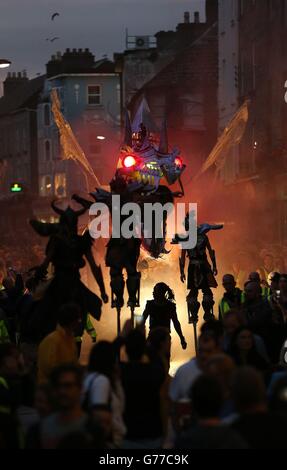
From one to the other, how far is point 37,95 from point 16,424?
9209cm

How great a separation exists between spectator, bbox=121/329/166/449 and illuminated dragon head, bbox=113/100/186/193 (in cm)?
1525

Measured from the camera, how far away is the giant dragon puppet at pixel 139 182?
2053 cm

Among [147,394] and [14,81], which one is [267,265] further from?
[14,81]

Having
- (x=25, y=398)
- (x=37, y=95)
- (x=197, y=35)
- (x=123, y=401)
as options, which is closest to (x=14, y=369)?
(x=25, y=398)

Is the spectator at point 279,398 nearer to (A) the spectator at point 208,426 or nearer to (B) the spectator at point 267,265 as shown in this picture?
(A) the spectator at point 208,426

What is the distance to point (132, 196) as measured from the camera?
68.3 feet

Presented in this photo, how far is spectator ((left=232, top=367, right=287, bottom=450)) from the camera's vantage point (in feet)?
28.6

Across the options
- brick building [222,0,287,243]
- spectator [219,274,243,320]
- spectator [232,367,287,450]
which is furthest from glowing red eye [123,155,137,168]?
spectator [232,367,287,450]

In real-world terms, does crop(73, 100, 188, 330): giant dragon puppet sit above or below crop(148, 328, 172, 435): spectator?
above

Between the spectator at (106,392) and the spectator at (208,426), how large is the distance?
3.79ft

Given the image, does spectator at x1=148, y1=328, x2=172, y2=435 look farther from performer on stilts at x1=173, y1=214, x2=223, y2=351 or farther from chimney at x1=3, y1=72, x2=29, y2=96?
chimney at x1=3, y1=72, x2=29, y2=96

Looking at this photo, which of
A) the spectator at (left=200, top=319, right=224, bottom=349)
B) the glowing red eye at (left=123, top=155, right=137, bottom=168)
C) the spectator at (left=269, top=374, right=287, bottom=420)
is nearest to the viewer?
the spectator at (left=269, top=374, right=287, bottom=420)

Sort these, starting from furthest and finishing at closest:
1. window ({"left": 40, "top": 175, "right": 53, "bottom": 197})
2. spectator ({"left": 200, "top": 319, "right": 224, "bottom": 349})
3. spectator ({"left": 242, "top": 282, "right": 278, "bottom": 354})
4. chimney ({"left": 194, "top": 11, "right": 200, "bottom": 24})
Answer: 1. window ({"left": 40, "top": 175, "right": 53, "bottom": 197})
2. chimney ({"left": 194, "top": 11, "right": 200, "bottom": 24})
3. spectator ({"left": 242, "top": 282, "right": 278, "bottom": 354})
4. spectator ({"left": 200, "top": 319, "right": 224, "bottom": 349})

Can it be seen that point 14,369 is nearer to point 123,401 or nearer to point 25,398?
Result: point 25,398
